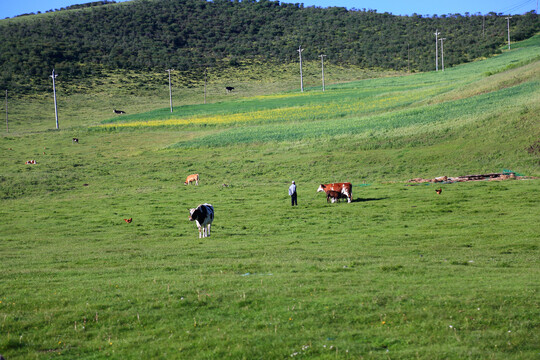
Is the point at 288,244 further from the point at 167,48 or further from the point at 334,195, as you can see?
the point at 167,48

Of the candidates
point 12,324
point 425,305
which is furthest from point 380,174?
point 12,324

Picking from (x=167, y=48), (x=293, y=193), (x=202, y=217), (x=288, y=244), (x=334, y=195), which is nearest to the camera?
(x=288, y=244)

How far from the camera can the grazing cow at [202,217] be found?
26.2m

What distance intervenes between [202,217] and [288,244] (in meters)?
4.77

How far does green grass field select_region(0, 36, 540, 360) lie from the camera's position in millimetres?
11711

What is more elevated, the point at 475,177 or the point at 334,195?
the point at 475,177

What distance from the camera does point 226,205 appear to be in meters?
36.8

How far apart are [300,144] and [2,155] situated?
35092mm

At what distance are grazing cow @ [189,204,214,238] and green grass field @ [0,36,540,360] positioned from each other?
105 cm

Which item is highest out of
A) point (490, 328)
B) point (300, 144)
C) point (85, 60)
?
point (85, 60)

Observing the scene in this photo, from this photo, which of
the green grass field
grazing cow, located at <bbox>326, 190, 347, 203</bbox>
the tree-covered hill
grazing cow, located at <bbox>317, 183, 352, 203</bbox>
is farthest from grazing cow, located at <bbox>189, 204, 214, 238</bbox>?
the tree-covered hill

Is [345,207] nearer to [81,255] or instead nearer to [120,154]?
[81,255]

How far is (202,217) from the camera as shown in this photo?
86.5ft

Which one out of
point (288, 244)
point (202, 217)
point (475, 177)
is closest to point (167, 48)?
point (475, 177)
